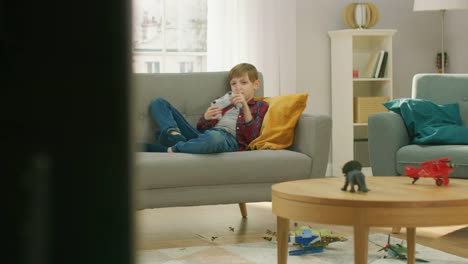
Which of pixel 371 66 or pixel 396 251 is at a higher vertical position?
pixel 371 66

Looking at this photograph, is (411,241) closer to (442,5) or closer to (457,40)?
(442,5)

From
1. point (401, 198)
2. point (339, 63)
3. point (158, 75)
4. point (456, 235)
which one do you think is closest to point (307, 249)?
point (456, 235)

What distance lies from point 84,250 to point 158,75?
392 centimetres

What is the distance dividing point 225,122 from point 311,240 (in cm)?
89

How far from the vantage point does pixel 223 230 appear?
378 centimetres

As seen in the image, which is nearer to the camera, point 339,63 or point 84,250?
point 84,250

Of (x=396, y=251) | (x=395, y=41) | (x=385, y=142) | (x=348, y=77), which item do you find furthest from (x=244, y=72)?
(x=395, y=41)

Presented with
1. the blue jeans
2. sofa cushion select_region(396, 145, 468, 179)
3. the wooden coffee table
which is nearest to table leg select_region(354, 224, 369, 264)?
the wooden coffee table

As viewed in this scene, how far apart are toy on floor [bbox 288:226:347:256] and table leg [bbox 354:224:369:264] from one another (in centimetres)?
91

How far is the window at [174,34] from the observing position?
5.46 metres

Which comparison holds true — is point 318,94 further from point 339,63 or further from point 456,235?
point 456,235

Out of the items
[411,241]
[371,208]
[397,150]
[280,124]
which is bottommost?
[411,241]

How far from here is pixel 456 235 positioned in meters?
3.59

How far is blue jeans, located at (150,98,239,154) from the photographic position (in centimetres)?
355
